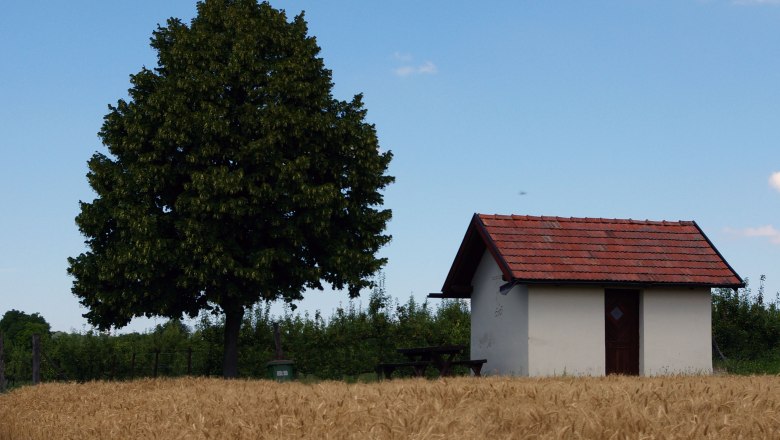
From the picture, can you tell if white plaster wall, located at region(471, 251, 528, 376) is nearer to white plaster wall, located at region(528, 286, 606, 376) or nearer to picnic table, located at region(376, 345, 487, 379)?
white plaster wall, located at region(528, 286, 606, 376)

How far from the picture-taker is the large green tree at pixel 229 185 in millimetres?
27500

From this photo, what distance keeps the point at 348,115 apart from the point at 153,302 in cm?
979

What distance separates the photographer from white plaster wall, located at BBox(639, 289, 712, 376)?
85.3ft

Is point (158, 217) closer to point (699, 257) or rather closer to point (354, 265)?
point (354, 265)

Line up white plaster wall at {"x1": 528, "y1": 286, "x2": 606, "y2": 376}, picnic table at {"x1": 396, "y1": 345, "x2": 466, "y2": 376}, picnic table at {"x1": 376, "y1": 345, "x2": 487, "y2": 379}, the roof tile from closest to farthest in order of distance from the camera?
picnic table at {"x1": 396, "y1": 345, "x2": 466, "y2": 376} < picnic table at {"x1": 376, "y1": 345, "x2": 487, "y2": 379} < white plaster wall at {"x1": 528, "y1": 286, "x2": 606, "y2": 376} < the roof tile

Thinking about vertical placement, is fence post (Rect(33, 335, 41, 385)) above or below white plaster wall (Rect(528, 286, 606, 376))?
Result: below

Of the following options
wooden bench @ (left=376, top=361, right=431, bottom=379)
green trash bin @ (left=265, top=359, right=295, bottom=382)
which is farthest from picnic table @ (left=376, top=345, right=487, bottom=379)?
green trash bin @ (left=265, top=359, right=295, bottom=382)

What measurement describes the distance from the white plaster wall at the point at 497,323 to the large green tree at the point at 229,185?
13.1 ft

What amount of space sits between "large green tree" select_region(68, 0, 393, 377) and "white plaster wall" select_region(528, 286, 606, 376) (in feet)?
22.7

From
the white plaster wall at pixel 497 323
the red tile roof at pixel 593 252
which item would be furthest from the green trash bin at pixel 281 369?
the white plaster wall at pixel 497 323

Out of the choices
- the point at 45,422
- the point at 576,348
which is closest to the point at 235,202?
the point at 576,348

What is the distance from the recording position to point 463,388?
Answer: 10719 millimetres

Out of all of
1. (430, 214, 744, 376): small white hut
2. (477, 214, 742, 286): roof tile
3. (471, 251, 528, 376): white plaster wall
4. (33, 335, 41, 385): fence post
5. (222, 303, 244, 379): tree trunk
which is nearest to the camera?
(430, 214, 744, 376): small white hut

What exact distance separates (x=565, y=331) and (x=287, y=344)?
1199cm
